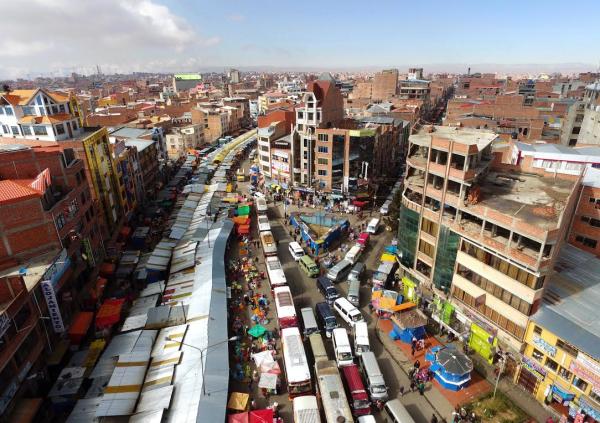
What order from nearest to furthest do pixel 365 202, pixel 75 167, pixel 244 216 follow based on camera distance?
pixel 75 167 < pixel 244 216 < pixel 365 202

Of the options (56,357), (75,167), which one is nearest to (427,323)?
(56,357)

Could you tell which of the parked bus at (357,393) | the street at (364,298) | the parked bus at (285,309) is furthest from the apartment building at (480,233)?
the parked bus at (285,309)

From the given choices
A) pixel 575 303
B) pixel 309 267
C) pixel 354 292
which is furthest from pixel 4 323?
pixel 575 303

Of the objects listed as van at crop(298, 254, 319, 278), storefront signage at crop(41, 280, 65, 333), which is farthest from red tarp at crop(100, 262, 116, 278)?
van at crop(298, 254, 319, 278)

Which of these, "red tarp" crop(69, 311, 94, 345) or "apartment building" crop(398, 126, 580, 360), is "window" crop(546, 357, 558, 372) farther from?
"red tarp" crop(69, 311, 94, 345)

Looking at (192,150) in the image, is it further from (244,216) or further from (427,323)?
(427,323)

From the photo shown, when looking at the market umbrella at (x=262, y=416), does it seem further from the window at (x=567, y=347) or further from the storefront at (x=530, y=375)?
the window at (x=567, y=347)

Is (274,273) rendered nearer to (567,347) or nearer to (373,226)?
(373,226)
